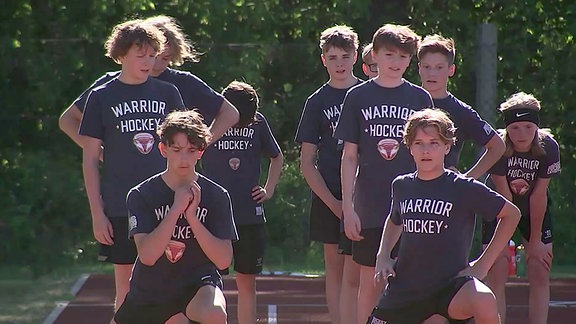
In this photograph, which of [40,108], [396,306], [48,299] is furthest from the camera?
[40,108]

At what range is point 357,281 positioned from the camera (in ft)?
24.4

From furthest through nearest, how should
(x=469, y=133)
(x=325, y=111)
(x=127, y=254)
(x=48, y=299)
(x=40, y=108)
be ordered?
1. (x=40, y=108)
2. (x=48, y=299)
3. (x=325, y=111)
4. (x=469, y=133)
5. (x=127, y=254)

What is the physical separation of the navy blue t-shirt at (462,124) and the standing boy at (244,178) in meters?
1.37

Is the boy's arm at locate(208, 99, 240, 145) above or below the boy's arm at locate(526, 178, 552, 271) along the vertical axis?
above

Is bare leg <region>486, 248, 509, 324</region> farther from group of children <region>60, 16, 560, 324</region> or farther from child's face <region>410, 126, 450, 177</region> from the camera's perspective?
child's face <region>410, 126, 450, 177</region>

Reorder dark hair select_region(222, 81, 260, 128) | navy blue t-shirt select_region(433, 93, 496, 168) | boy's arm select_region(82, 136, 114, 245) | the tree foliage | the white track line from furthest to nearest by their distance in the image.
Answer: the tree foliage → the white track line → dark hair select_region(222, 81, 260, 128) → navy blue t-shirt select_region(433, 93, 496, 168) → boy's arm select_region(82, 136, 114, 245)

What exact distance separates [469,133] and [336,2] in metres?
9.57

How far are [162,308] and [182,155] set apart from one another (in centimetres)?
75

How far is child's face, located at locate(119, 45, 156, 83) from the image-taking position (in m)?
6.72

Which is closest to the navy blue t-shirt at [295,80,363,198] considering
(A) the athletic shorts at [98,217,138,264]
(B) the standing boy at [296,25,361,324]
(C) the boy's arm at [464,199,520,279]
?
(B) the standing boy at [296,25,361,324]

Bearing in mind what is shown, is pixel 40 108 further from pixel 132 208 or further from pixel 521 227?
pixel 132 208

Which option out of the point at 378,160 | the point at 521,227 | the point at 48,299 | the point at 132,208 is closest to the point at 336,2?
the point at 48,299

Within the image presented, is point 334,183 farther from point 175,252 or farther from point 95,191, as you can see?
point 175,252

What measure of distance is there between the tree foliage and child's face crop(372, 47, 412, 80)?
8.09 metres
